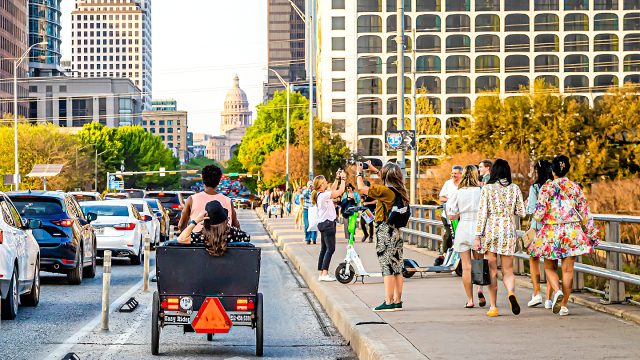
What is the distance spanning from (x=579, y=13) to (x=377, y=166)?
12422 cm

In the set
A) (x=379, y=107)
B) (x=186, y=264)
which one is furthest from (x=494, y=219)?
(x=379, y=107)

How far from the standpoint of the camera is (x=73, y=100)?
185 meters

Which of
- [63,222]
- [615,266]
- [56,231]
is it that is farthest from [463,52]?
[615,266]

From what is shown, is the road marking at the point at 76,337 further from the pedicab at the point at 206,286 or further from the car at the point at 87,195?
the car at the point at 87,195

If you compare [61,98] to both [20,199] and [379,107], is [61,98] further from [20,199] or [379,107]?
[20,199]

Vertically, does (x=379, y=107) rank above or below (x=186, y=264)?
above

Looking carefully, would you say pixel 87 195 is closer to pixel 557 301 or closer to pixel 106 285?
pixel 106 285

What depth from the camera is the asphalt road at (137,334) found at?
1123 centimetres

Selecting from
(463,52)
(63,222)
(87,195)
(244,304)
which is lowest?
(244,304)

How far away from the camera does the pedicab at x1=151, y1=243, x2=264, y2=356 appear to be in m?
10.7

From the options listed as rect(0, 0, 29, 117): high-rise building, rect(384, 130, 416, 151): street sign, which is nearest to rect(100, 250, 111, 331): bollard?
rect(384, 130, 416, 151): street sign

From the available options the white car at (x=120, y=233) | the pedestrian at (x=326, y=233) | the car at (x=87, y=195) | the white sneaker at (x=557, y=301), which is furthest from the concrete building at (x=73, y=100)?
the white sneaker at (x=557, y=301)

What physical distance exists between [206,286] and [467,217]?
444 centimetres

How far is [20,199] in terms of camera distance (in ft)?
65.5
